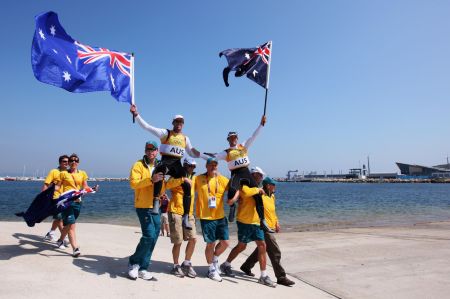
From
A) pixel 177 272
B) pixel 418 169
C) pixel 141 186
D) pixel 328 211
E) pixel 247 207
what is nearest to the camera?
pixel 141 186

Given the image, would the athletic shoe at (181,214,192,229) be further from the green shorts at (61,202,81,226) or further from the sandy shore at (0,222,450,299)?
the green shorts at (61,202,81,226)

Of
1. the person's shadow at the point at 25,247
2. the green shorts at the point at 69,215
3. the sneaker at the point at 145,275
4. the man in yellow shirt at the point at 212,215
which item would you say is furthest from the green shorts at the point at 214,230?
the person's shadow at the point at 25,247

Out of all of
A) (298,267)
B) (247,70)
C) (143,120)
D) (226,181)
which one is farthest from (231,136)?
(298,267)

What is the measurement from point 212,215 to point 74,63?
165 inches

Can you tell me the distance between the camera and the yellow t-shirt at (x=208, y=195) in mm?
5582

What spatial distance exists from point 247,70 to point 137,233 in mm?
6136

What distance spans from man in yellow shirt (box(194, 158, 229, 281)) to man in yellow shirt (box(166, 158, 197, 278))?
171 millimetres

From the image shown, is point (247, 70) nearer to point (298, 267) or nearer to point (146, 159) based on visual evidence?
point (146, 159)

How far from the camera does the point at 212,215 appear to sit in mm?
5582

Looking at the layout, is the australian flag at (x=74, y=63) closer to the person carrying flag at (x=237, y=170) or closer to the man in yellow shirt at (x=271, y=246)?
the person carrying flag at (x=237, y=170)

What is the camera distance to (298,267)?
6910mm

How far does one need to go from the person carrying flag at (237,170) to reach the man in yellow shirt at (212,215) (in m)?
0.21

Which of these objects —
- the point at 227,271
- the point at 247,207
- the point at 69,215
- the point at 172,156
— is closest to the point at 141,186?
the point at 172,156

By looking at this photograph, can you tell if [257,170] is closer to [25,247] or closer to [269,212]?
[269,212]
